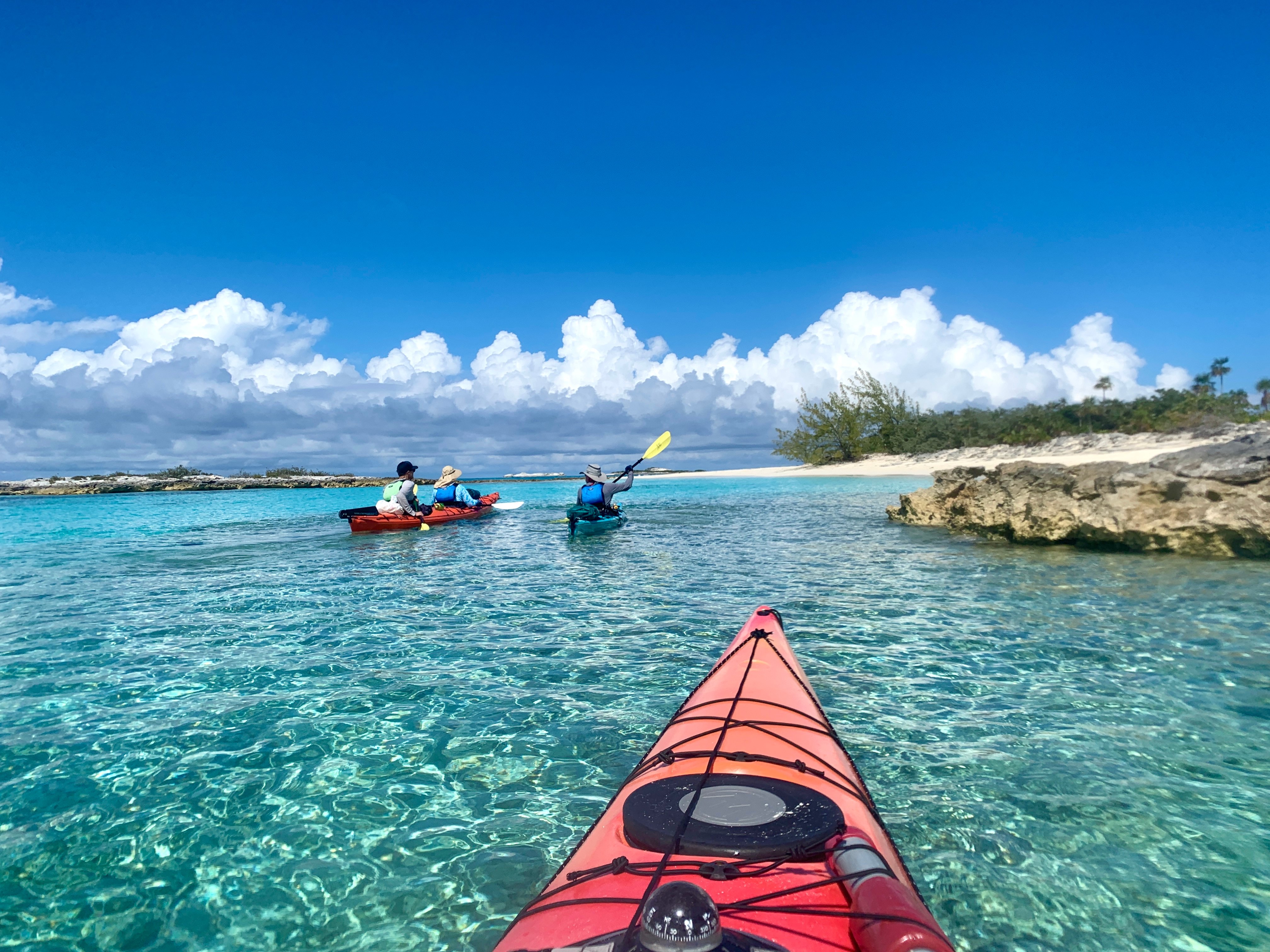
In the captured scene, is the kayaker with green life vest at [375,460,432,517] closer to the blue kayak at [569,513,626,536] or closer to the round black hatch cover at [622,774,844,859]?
the blue kayak at [569,513,626,536]

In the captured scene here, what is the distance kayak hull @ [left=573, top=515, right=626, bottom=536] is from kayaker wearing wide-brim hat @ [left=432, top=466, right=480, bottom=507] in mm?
6560

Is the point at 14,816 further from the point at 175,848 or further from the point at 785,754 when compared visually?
the point at 785,754

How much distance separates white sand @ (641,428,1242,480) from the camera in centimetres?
3516

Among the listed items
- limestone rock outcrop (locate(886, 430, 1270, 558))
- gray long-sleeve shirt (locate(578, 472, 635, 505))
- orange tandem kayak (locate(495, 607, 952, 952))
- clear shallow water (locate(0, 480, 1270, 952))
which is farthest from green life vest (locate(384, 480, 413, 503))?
orange tandem kayak (locate(495, 607, 952, 952))

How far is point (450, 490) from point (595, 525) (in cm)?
765

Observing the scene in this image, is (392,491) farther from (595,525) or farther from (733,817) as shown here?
(733,817)

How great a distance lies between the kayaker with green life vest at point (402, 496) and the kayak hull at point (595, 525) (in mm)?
5906

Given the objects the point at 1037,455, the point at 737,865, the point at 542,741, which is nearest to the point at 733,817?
the point at 737,865

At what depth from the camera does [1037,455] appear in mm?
43719

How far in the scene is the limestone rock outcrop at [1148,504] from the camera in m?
11.0

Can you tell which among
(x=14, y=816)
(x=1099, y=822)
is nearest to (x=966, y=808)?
(x=1099, y=822)

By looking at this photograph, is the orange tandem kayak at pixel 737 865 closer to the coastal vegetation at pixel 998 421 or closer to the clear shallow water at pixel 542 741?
the clear shallow water at pixel 542 741

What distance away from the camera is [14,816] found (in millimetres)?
4113

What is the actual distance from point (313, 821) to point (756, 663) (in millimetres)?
3108
